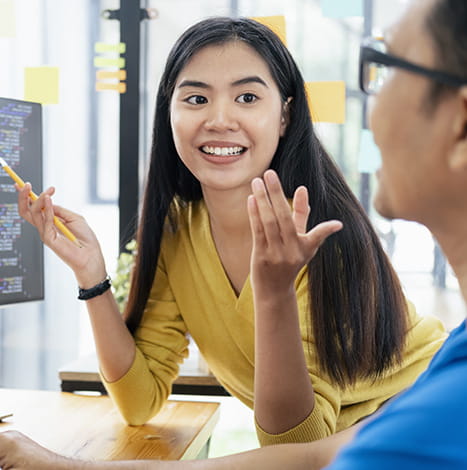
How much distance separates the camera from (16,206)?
1.33 meters

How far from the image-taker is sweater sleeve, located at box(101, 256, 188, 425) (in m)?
1.32

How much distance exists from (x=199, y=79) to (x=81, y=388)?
875mm

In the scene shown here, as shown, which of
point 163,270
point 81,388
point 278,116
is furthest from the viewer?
point 81,388

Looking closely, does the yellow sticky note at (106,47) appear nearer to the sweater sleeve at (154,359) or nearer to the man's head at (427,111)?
the sweater sleeve at (154,359)

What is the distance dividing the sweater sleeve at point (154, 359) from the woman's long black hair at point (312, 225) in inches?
1.5

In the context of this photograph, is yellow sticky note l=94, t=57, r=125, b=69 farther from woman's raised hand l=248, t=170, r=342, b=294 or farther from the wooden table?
woman's raised hand l=248, t=170, r=342, b=294

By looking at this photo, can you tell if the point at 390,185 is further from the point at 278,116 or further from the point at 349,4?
the point at 349,4

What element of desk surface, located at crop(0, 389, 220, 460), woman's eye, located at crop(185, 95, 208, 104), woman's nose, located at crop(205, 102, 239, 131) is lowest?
desk surface, located at crop(0, 389, 220, 460)

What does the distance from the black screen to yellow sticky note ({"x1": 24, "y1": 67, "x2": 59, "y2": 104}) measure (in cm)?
106

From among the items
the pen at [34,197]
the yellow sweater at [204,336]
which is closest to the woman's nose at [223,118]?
the yellow sweater at [204,336]

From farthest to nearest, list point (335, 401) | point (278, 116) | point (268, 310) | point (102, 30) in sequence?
point (102, 30) < point (278, 116) < point (335, 401) < point (268, 310)

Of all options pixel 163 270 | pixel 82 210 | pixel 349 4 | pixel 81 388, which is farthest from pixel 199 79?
pixel 82 210

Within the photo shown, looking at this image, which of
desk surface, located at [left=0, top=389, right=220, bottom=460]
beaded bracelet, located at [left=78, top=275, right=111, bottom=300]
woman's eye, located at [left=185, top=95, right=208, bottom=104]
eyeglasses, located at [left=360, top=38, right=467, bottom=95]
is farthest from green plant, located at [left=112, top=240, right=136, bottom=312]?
eyeglasses, located at [left=360, top=38, right=467, bottom=95]

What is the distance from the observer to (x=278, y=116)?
4.43ft
